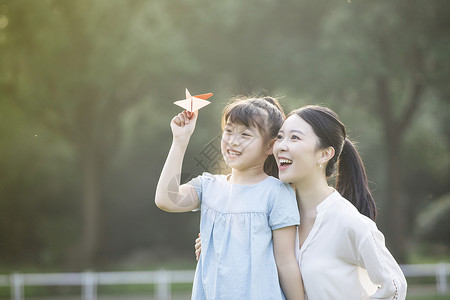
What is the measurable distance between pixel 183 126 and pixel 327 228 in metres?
0.95

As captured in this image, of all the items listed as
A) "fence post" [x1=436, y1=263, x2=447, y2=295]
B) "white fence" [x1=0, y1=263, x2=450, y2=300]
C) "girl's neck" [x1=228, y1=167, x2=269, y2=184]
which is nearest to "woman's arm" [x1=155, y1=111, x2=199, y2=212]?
"girl's neck" [x1=228, y1=167, x2=269, y2=184]

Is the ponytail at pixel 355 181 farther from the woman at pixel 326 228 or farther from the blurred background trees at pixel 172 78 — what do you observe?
the blurred background trees at pixel 172 78

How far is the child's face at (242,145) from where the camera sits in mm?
3002

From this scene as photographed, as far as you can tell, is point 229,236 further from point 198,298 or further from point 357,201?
point 357,201

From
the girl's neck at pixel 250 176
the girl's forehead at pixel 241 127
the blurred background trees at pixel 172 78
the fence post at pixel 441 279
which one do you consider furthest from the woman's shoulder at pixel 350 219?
the fence post at pixel 441 279

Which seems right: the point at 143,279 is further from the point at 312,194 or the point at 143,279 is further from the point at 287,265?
the point at 287,265

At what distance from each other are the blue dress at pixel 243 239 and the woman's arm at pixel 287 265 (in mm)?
36

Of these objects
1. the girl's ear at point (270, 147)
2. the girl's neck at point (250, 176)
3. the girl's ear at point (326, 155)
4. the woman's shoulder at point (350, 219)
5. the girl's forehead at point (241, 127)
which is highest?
the girl's forehead at point (241, 127)

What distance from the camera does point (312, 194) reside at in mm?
3174

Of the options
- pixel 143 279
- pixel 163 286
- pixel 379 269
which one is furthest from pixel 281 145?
pixel 143 279

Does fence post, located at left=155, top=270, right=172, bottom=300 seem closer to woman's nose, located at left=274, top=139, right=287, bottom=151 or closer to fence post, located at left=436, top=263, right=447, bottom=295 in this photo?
fence post, located at left=436, top=263, right=447, bottom=295

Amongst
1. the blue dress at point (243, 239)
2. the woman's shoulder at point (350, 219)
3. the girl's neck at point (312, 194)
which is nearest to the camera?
the blue dress at point (243, 239)

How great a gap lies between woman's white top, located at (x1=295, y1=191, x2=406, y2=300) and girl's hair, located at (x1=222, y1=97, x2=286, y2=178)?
1.78 ft

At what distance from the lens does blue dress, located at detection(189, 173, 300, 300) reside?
2834 millimetres
